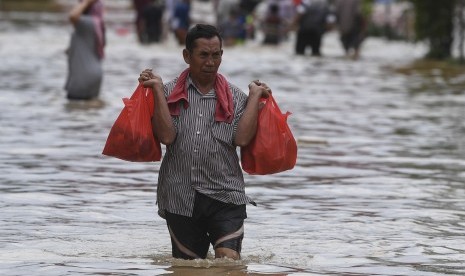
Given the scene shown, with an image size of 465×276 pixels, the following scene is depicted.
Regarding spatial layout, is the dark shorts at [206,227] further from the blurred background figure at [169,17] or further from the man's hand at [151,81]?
the blurred background figure at [169,17]

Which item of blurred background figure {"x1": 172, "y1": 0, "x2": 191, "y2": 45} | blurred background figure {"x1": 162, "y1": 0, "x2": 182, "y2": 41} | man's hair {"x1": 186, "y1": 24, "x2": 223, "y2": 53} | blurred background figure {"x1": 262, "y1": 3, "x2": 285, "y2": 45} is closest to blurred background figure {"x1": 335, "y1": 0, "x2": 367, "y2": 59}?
blurred background figure {"x1": 262, "y1": 3, "x2": 285, "y2": 45}

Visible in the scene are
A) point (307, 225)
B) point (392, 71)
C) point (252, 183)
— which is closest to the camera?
point (307, 225)

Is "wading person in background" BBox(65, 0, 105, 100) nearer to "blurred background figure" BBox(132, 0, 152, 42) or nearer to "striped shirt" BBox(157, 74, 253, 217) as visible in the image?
"striped shirt" BBox(157, 74, 253, 217)

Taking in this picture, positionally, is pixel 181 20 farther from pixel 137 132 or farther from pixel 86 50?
pixel 137 132

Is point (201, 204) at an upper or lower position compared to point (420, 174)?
upper

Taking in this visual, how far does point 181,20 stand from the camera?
38.2 meters

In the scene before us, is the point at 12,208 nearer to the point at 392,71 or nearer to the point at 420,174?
the point at 420,174

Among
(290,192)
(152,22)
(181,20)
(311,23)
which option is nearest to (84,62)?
(290,192)

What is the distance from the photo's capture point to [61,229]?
977 centimetres

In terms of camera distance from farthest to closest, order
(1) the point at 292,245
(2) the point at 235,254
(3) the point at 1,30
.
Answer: (3) the point at 1,30, (1) the point at 292,245, (2) the point at 235,254

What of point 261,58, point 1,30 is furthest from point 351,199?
point 1,30

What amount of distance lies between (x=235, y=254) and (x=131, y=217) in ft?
8.76

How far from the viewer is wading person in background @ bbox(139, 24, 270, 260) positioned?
7.89 meters

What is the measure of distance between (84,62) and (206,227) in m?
11.9
